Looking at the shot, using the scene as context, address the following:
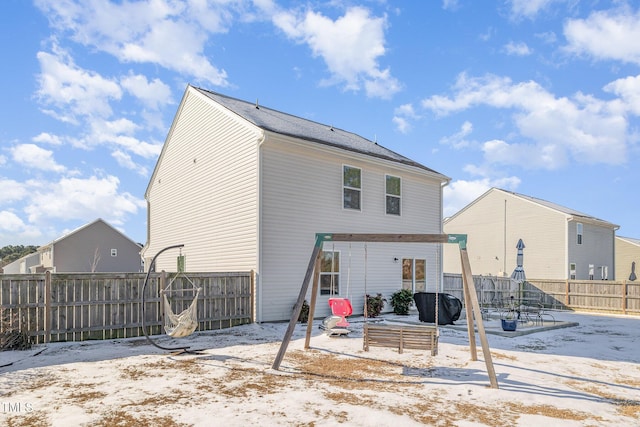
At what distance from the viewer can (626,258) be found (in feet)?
111

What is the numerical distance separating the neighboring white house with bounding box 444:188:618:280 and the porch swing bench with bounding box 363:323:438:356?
20763mm

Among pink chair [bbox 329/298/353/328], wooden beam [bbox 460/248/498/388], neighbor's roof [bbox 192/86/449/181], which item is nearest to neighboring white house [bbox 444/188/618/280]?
neighbor's roof [bbox 192/86/449/181]

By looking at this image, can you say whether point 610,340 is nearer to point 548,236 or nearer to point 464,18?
point 464,18

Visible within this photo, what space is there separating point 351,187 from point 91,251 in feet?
92.8

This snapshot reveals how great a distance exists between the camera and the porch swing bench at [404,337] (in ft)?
23.9

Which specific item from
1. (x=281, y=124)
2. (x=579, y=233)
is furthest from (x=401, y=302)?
(x=579, y=233)

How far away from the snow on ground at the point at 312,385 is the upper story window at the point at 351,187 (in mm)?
5980

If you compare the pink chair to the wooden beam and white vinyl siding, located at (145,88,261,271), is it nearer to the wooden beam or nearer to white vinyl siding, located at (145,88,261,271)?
white vinyl siding, located at (145,88,261,271)

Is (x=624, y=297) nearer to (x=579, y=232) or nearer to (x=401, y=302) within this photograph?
(x=579, y=232)

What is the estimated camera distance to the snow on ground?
4984 millimetres

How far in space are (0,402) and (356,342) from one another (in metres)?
6.67

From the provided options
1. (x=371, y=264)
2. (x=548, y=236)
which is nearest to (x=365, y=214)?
(x=371, y=264)

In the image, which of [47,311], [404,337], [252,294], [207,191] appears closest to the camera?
[404,337]

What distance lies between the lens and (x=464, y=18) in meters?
11.3
